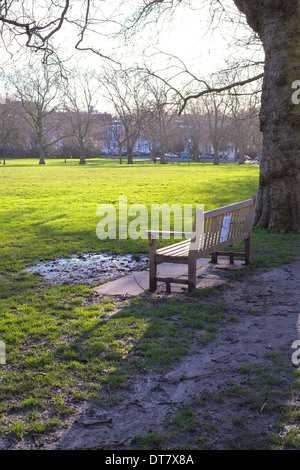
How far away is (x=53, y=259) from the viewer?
852cm

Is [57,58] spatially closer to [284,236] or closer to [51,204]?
[284,236]

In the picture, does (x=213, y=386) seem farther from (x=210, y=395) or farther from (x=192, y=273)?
(x=192, y=273)

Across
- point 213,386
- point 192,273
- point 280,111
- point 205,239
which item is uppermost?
point 280,111

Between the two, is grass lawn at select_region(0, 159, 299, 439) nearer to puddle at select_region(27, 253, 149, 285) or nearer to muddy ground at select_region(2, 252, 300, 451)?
muddy ground at select_region(2, 252, 300, 451)

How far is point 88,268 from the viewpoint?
25.8 feet

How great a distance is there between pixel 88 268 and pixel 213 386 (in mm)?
4408

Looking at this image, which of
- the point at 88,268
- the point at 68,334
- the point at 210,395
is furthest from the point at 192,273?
the point at 210,395

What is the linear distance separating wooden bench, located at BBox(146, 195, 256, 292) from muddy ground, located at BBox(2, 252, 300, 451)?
0.81m

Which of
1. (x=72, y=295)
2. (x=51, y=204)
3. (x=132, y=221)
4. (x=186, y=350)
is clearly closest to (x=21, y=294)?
(x=72, y=295)

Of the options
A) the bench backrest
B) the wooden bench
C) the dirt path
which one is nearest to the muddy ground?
the dirt path

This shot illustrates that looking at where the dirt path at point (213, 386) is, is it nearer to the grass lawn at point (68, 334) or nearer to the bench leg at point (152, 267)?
the grass lawn at point (68, 334)

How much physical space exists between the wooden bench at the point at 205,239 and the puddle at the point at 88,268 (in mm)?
1199

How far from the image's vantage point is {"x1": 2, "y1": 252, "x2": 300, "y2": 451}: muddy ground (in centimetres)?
307
